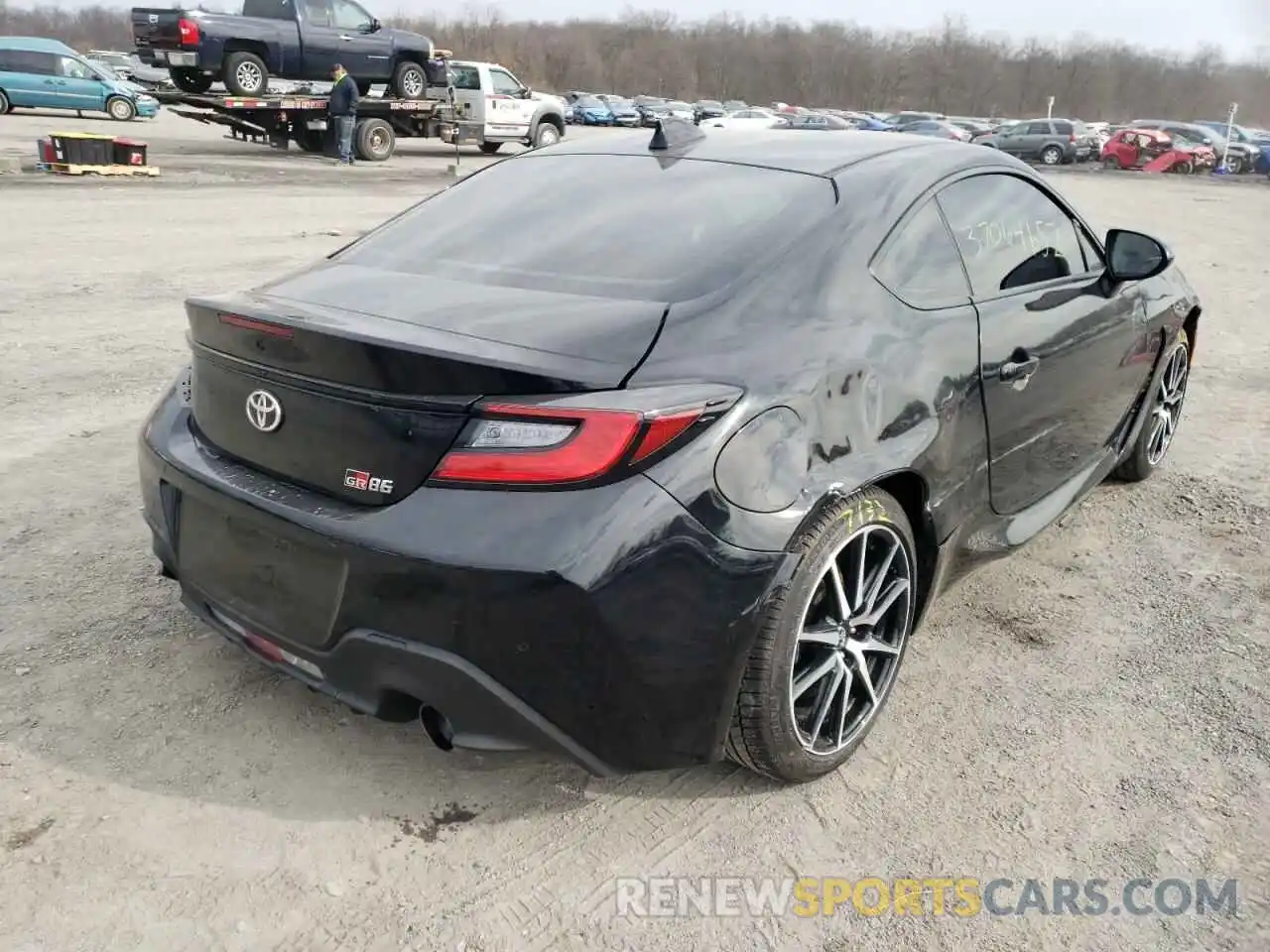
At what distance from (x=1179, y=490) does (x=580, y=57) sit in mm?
111159

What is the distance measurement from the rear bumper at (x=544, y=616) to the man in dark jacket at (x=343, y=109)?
20199 mm

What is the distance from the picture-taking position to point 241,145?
25.5 metres

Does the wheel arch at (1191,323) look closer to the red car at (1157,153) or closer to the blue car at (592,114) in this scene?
the red car at (1157,153)

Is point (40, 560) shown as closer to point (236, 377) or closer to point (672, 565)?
point (236, 377)

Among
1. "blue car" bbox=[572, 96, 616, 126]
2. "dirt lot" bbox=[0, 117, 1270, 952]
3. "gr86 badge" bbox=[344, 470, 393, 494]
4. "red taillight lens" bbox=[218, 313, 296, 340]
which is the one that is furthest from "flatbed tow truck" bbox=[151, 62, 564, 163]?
"blue car" bbox=[572, 96, 616, 126]

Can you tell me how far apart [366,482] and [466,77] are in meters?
24.7

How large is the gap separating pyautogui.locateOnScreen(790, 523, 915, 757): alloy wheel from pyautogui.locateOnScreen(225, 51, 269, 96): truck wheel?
2063cm

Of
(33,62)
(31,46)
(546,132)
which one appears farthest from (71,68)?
(546,132)

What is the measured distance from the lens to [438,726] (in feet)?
7.30

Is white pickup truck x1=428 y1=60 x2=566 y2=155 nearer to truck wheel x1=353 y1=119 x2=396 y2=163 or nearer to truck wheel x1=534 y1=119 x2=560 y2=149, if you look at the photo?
truck wheel x1=534 y1=119 x2=560 y2=149

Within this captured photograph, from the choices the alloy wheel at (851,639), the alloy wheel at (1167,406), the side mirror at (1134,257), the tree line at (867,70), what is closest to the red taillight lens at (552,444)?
the alloy wheel at (851,639)

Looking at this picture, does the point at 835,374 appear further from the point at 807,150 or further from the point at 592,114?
the point at 592,114

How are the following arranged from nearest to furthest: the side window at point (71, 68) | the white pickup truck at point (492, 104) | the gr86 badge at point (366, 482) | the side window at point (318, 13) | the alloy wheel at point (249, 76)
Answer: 1. the gr86 badge at point (366, 482)
2. the alloy wheel at point (249, 76)
3. the side window at point (318, 13)
4. the white pickup truck at point (492, 104)
5. the side window at point (71, 68)

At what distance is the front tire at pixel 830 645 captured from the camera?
232 centimetres
